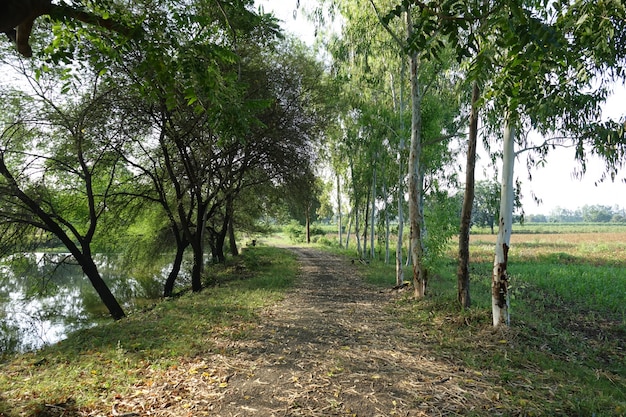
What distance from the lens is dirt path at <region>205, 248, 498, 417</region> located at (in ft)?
12.1

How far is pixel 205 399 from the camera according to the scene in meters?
3.93

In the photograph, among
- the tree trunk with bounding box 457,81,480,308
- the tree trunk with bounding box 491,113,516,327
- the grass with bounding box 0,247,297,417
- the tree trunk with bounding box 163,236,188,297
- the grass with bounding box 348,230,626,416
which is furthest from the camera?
the tree trunk with bounding box 163,236,188,297

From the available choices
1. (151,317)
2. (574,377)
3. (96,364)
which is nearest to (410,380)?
(574,377)

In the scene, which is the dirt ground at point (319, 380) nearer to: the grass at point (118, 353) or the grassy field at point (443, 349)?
the grassy field at point (443, 349)

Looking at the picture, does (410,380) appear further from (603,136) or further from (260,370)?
(603,136)

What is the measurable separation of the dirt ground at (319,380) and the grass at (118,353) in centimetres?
40

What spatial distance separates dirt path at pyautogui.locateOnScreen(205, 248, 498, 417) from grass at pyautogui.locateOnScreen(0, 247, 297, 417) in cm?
87

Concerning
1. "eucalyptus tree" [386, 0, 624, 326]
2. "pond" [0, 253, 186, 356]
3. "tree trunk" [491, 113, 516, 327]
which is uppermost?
"eucalyptus tree" [386, 0, 624, 326]

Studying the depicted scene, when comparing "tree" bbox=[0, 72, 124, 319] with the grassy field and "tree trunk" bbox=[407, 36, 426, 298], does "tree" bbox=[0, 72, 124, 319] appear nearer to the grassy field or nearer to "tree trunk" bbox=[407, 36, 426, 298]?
the grassy field

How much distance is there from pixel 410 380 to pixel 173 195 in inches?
510

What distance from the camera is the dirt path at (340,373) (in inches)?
146

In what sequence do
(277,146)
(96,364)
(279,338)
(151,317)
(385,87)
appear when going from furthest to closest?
(385,87), (277,146), (151,317), (279,338), (96,364)

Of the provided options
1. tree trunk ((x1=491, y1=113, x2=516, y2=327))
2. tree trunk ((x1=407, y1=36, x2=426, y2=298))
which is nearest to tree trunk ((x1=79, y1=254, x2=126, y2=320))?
tree trunk ((x1=407, y1=36, x2=426, y2=298))

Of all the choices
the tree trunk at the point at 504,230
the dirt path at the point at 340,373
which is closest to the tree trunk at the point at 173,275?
the dirt path at the point at 340,373
